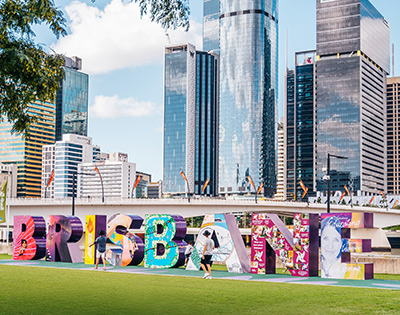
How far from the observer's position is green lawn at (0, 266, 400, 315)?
45.6 ft

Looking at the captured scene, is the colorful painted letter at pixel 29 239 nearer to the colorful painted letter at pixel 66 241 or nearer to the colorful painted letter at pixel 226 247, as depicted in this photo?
the colorful painted letter at pixel 66 241

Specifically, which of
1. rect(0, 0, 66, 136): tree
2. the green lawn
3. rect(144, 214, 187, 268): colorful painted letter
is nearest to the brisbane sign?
rect(144, 214, 187, 268): colorful painted letter

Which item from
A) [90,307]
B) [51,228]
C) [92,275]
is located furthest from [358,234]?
[90,307]

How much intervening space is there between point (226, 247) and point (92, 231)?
30.6ft

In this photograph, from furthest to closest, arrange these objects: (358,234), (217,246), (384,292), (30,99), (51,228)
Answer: (358,234) → (51,228) → (217,246) → (384,292) → (30,99)

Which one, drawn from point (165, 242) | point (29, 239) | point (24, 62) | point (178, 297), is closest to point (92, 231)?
point (29, 239)

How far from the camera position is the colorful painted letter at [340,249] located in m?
24.0

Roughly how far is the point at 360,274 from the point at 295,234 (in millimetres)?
3374

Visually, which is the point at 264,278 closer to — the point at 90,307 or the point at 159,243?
the point at 159,243

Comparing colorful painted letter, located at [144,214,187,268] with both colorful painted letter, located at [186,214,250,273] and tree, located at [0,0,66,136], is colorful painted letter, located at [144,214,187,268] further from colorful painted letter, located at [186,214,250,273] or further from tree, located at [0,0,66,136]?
tree, located at [0,0,66,136]

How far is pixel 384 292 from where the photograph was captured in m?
17.9

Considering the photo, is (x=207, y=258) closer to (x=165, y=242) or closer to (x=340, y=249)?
(x=340, y=249)

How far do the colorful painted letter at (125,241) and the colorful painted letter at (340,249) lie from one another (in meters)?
10.1

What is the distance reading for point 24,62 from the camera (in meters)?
14.4
